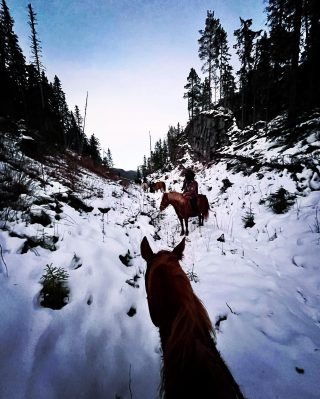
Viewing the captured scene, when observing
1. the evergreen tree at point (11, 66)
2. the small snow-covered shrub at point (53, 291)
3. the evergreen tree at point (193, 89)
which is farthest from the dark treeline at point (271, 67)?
the evergreen tree at point (11, 66)

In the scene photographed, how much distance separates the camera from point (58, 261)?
8.95 feet

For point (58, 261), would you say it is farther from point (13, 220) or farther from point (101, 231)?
point (101, 231)

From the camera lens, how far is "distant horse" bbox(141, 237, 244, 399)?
3.07 feet

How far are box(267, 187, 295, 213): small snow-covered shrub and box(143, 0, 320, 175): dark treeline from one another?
8551mm

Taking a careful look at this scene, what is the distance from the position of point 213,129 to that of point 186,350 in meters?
34.2

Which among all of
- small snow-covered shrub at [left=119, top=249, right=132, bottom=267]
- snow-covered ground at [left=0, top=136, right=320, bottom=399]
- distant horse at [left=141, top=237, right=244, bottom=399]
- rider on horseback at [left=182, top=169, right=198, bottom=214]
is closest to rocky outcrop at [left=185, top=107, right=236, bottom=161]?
rider on horseback at [left=182, top=169, right=198, bottom=214]

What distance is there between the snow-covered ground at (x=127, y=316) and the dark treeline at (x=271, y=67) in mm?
11992

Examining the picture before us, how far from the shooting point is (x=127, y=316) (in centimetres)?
249

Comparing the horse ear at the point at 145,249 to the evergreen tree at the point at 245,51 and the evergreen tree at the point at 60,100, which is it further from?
the evergreen tree at the point at 60,100

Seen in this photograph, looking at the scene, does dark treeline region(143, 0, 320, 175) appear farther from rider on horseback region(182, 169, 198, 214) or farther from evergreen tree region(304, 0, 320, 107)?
rider on horseback region(182, 169, 198, 214)

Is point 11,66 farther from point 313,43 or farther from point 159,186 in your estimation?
point 313,43

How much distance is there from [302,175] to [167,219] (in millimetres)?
5492

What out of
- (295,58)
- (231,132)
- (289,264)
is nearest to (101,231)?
(289,264)

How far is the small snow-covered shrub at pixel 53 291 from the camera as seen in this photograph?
2119mm
